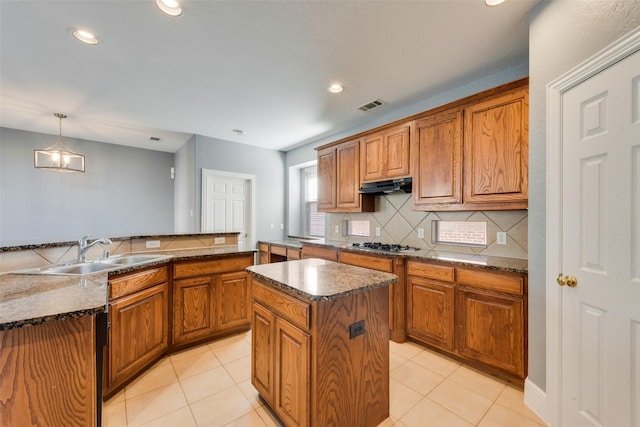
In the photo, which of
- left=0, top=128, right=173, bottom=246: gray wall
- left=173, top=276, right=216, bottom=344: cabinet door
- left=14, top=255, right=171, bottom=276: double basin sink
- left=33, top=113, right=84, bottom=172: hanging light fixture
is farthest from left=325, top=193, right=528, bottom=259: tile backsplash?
left=0, top=128, right=173, bottom=246: gray wall

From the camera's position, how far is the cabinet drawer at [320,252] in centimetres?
335

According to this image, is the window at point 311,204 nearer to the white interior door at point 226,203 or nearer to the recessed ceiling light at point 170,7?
the white interior door at point 226,203

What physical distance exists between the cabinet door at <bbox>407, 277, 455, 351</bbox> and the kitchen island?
966mm

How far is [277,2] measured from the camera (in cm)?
168

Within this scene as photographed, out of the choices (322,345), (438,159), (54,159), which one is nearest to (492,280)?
(438,159)

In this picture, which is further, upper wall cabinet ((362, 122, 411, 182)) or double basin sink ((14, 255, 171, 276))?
upper wall cabinet ((362, 122, 411, 182))

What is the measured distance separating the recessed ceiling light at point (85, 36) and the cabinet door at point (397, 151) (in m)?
2.80

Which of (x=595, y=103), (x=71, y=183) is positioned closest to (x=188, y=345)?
(x=595, y=103)

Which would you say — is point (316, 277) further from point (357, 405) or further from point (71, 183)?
point (71, 183)

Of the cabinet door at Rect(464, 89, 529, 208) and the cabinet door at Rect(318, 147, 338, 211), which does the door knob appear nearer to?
the cabinet door at Rect(464, 89, 529, 208)

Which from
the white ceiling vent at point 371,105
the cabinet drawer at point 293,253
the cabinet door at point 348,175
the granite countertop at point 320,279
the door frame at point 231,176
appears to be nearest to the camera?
the granite countertop at point 320,279

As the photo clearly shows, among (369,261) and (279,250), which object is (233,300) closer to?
(369,261)

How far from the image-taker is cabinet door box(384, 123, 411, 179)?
290 cm

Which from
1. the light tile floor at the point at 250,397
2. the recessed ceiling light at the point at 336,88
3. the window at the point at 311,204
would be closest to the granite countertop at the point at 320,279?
the light tile floor at the point at 250,397
